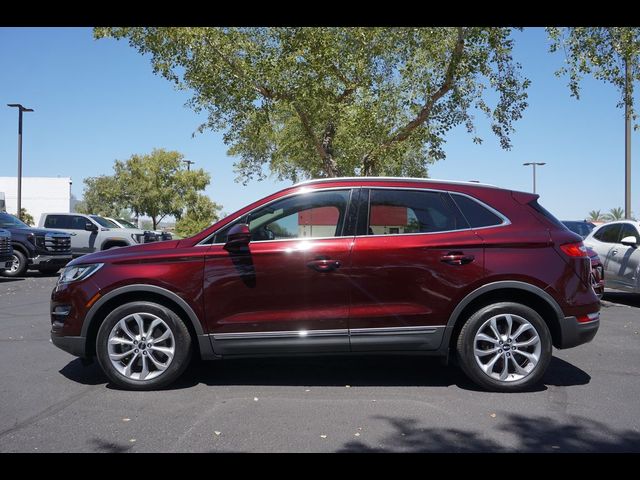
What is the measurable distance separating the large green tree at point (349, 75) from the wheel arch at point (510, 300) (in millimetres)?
9884

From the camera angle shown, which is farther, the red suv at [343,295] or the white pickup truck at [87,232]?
the white pickup truck at [87,232]

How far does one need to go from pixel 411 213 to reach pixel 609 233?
7815mm

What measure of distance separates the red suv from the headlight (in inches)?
0.9

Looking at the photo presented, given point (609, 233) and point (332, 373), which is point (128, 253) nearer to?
point (332, 373)

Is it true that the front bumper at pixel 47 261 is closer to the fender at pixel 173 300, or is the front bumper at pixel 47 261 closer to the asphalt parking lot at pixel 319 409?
the asphalt parking lot at pixel 319 409

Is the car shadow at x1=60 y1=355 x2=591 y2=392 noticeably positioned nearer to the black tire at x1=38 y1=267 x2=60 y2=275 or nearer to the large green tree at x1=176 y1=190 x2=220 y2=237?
the black tire at x1=38 y1=267 x2=60 y2=275

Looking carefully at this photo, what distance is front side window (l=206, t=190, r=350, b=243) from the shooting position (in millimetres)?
5230

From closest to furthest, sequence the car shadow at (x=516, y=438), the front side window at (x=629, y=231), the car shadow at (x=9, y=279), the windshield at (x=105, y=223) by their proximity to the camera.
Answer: the car shadow at (x=516, y=438) < the front side window at (x=629, y=231) < the car shadow at (x=9, y=279) < the windshield at (x=105, y=223)

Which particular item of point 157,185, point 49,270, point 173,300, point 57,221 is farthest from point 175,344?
point 157,185

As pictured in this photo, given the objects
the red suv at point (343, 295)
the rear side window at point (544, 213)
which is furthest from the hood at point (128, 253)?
the rear side window at point (544, 213)

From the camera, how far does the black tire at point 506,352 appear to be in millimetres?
5090

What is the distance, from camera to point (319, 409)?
4.67 meters

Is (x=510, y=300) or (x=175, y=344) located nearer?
(x=175, y=344)

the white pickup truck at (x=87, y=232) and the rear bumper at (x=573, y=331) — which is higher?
the white pickup truck at (x=87, y=232)
